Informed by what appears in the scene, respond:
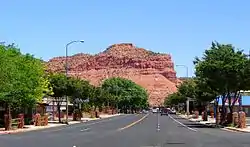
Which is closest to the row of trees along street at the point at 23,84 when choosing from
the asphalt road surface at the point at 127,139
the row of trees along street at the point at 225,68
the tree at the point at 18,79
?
the tree at the point at 18,79

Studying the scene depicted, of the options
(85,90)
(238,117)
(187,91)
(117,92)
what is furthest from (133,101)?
(238,117)

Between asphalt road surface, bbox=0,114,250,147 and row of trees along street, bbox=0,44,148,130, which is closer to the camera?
asphalt road surface, bbox=0,114,250,147

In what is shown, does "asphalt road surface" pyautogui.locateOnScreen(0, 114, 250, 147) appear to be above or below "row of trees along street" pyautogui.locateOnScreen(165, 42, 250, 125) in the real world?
below

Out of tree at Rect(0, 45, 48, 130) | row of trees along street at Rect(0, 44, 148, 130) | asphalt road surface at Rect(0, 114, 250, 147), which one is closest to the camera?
asphalt road surface at Rect(0, 114, 250, 147)

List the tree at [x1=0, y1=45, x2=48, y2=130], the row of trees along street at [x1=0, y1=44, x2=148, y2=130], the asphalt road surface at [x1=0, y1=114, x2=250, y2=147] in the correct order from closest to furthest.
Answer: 1. the asphalt road surface at [x1=0, y1=114, x2=250, y2=147]
2. the tree at [x1=0, y1=45, x2=48, y2=130]
3. the row of trees along street at [x1=0, y1=44, x2=148, y2=130]

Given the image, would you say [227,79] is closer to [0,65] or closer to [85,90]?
[0,65]

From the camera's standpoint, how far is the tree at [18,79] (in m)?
50.9

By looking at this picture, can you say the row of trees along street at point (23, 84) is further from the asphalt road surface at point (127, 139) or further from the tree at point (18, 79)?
the asphalt road surface at point (127, 139)

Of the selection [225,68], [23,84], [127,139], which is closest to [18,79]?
[23,84]

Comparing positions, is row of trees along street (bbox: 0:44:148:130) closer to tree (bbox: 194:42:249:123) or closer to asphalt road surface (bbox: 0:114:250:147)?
asphalt road surface (bbox: 0:114:250:147)

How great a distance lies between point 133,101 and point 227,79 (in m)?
144

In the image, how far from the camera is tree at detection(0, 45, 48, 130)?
5088 cm

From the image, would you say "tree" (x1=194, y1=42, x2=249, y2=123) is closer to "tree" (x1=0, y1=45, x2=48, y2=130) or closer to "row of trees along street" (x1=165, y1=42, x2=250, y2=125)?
"row of trees along street" (x1=165, y1=42, x2=250, y2=125)

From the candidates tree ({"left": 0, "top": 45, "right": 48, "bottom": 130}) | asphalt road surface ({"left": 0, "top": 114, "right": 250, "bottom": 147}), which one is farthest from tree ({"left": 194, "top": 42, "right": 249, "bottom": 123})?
tree ({"left": 0, "top": 45, "right": 48, "bottom": 130})
